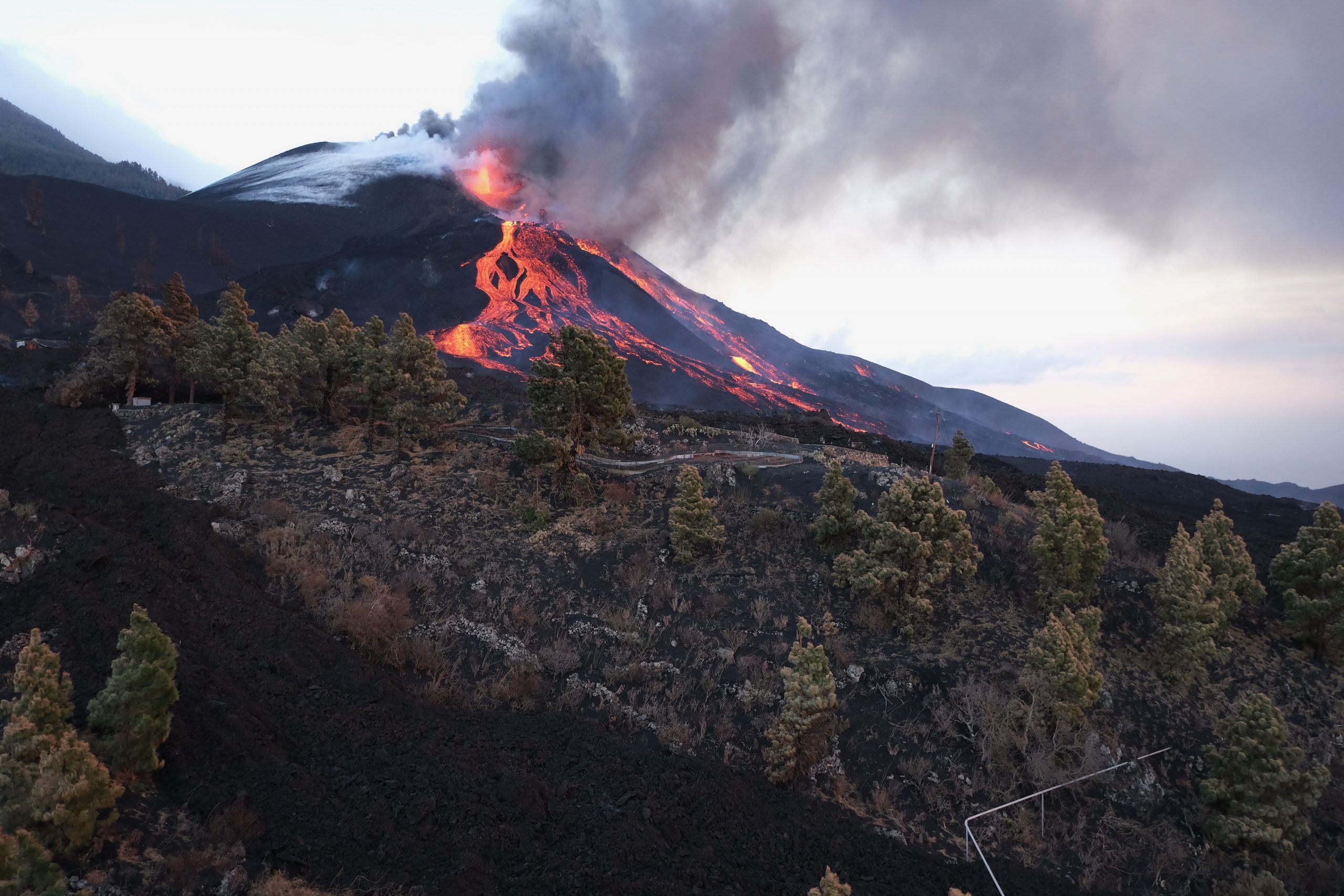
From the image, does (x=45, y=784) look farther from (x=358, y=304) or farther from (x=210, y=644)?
(x=358, y=304)

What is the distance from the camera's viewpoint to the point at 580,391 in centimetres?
1816

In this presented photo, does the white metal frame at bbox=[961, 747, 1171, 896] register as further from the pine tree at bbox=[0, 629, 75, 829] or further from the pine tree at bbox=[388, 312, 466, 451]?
the pine tree at bbox=[388, 312, 466, 451]

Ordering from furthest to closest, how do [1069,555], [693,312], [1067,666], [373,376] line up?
1. [693,312]
2. [373,376]
3. [1069,555]
4. [1067,666]

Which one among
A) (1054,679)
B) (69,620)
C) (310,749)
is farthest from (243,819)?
(1054,679)

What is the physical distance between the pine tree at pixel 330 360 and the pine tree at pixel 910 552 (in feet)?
→ 59.5

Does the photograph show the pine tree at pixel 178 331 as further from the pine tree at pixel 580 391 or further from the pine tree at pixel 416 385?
the pine tree at pixel 580 391

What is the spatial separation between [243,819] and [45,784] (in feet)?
6.42

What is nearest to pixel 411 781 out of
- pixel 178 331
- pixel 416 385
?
pixel 416 385

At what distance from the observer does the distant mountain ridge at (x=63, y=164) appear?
112062 mm

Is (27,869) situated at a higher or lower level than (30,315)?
higher

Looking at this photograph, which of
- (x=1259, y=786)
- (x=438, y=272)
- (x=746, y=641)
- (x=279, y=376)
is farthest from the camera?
(x=438, y=272)

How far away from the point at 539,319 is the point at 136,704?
66770 mm

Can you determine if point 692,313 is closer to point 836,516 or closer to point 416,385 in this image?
point 416,385

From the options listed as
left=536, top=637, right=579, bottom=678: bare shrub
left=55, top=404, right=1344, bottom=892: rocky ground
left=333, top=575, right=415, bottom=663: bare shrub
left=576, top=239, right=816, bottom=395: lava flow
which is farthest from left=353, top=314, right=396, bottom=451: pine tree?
left=576, top=239, right=816, bottom=395: lava flow
